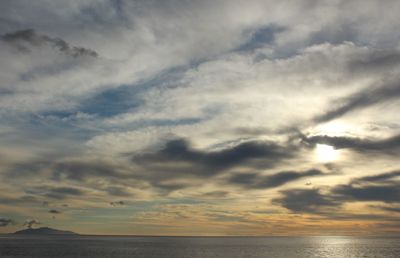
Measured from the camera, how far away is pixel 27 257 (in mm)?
171625

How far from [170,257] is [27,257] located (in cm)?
6098

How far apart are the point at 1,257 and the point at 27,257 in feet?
33.3

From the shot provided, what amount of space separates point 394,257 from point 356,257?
56.7 feet

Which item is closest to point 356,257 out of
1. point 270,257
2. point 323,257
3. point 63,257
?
point 323,257

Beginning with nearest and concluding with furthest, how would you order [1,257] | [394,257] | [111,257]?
1. [1,257]
2. [111,257]
3. [394,257]

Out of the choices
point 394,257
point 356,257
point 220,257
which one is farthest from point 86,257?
point 394,257

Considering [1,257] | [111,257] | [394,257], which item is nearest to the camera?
[1,257]

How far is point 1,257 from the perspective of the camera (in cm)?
16888

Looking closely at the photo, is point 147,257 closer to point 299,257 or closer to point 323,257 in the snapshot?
point 299,257

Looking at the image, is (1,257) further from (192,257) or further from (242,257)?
(242,257)

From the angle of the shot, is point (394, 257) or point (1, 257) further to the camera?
point (394, 257)

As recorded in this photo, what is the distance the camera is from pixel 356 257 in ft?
649

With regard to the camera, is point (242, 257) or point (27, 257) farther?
point (242, 257)

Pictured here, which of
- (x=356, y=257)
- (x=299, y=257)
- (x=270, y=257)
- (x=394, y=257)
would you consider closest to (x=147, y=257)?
(x=270, y=257)
